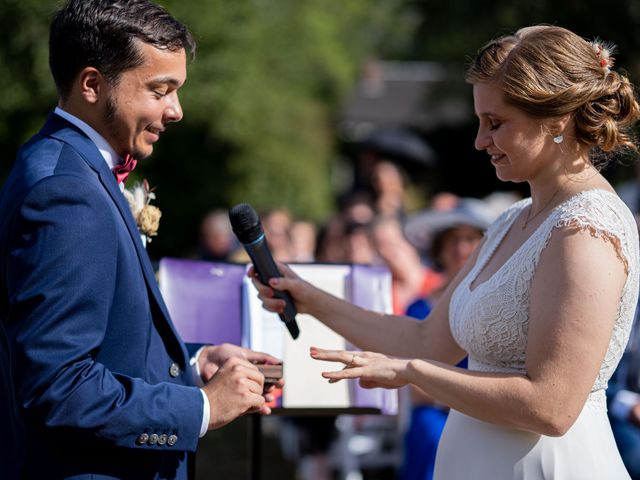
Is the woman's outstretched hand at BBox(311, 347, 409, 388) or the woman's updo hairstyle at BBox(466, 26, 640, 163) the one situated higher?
the woman's updo hairstyle at BBox(466, 26, 640, 163)

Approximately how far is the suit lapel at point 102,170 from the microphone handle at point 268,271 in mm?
587

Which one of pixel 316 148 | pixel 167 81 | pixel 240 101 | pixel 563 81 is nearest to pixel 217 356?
pixel 167 81

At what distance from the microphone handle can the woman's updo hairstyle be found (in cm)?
90

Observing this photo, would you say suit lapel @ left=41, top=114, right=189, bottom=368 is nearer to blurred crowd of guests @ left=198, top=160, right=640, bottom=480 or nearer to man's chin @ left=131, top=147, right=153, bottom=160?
man's chin @ left=131, top=147, right=153, bottom=160

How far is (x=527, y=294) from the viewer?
276 centimetres

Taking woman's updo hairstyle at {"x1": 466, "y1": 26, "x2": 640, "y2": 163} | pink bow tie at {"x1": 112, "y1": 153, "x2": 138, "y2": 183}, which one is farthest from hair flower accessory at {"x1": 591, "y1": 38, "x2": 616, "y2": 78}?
pink bow tie at {"x1": 112, "y1": 153, "x2": 138, "y2": 183}

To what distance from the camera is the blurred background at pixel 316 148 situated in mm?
7574

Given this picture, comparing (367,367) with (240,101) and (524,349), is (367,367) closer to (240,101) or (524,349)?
(524,349)

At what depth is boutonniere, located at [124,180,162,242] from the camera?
10.4ft

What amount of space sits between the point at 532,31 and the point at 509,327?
2.99ft

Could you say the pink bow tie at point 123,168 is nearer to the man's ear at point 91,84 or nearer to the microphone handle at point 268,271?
the man's ear at point 91,84

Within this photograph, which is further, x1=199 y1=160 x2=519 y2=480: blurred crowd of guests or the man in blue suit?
x1=199 y1=160 x2=519 y2=480: blurred crowd of guests

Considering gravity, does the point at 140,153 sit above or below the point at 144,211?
above

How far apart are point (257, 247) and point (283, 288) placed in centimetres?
30
